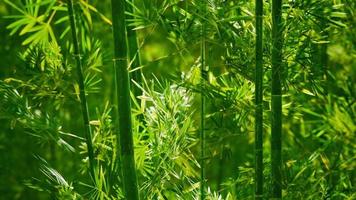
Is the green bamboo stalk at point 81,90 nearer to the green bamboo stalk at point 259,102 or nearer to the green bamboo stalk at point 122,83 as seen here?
the green bamboo stalk at point 122,83

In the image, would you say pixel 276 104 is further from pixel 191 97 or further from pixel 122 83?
pixel 122 83

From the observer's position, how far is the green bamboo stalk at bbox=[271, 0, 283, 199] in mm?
2057

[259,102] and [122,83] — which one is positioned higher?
[122,83]

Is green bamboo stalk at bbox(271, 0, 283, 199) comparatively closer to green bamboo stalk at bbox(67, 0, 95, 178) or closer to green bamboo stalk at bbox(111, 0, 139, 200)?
green bamboo stalk at bbox(111, 0, 139, 200)

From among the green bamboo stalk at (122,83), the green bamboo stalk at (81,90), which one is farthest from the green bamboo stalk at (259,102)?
the green bamboo stalk at (81,90)

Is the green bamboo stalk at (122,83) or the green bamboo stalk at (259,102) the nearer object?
the green bamboo stalk at (122,83)

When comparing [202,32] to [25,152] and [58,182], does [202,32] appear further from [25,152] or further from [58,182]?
[25,152]

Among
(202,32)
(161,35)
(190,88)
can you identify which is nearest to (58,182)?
(190,88)

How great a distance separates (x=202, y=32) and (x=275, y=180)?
0.59m

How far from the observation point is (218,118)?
7.74ft

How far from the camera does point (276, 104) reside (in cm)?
206

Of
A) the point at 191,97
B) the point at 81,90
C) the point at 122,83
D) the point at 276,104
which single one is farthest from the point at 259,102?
the point at 81,90

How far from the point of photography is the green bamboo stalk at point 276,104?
206cm

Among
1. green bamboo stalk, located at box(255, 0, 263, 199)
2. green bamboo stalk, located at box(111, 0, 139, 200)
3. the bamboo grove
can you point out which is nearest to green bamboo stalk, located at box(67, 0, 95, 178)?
the bamboo grove
